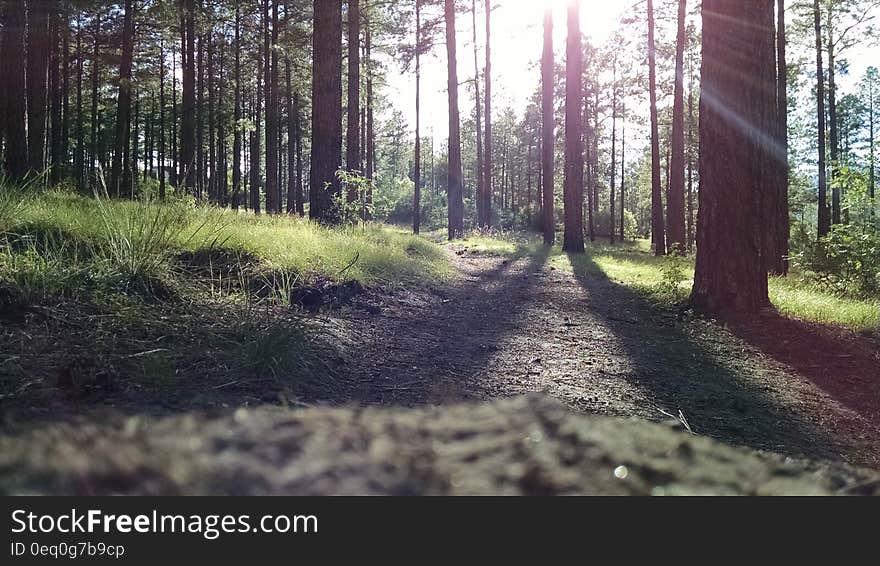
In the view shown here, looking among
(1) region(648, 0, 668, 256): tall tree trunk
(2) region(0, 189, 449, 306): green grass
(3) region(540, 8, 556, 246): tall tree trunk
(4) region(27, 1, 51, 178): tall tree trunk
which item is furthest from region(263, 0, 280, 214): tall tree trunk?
(2) region(0, 189, 449, 306): green grass

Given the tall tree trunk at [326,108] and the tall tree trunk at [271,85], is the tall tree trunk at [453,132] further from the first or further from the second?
the tall tree trunk at [326,108]

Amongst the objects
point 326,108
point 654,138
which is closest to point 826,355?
point 326,108

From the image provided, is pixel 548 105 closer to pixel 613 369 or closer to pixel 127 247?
pixel 613 369

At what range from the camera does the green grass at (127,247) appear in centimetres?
330

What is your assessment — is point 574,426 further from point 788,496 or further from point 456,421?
point 788,496

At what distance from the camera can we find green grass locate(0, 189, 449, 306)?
3.30 m

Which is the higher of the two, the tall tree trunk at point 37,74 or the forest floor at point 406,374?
the tall tree trunk at point 37,74

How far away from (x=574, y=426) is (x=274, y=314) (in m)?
3.26

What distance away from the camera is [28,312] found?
2.81 metres

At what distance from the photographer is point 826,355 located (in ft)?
15.7

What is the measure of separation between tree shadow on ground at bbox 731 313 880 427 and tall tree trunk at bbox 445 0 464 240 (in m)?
15.4

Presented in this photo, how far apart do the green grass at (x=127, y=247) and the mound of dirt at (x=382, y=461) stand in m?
2.97

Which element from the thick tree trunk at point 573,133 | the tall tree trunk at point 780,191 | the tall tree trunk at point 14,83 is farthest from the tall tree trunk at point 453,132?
the tall tree trunk at point 14,83

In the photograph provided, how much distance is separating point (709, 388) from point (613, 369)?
24.6 inches
